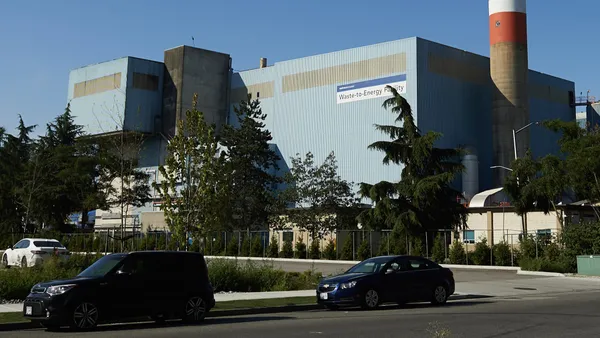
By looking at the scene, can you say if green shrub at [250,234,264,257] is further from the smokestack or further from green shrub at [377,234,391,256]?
the smokestack

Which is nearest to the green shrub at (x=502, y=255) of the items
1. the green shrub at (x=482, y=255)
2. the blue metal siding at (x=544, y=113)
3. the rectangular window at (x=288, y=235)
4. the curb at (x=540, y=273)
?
the green shrub at (x=482, y=255)

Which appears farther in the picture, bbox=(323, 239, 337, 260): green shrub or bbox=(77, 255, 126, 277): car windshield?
bbox=(323, 239, 337, 260): green shrub

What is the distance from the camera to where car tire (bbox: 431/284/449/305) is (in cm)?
2016

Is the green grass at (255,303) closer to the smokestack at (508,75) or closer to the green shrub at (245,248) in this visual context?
the green shrub at (245,248)

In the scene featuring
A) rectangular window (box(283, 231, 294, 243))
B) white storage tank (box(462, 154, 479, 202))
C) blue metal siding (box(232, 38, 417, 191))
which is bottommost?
rectangular window (box(283, 231, 294, 243))

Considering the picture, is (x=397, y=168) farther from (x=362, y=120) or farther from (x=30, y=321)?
(x=30, y=321)

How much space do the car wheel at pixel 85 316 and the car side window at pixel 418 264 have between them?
9.55 meters

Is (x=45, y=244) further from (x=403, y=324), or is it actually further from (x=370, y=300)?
(x=403, y=324)

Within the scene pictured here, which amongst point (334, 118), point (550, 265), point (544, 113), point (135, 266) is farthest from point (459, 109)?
point (135, 266)

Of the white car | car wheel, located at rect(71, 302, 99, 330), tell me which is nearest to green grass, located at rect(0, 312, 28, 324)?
car wheel, located at rect(71, 302, 99, 330)

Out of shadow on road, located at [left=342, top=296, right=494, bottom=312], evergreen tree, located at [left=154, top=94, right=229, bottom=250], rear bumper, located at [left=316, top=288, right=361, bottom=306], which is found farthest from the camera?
evergreen tree, located at [left=154, top=94, right=229, bottom=250]

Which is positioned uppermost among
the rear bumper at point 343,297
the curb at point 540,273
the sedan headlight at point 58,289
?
the curb at point 540,273

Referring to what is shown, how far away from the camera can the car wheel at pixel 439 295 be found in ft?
66.2

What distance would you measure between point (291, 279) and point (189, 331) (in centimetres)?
1273
